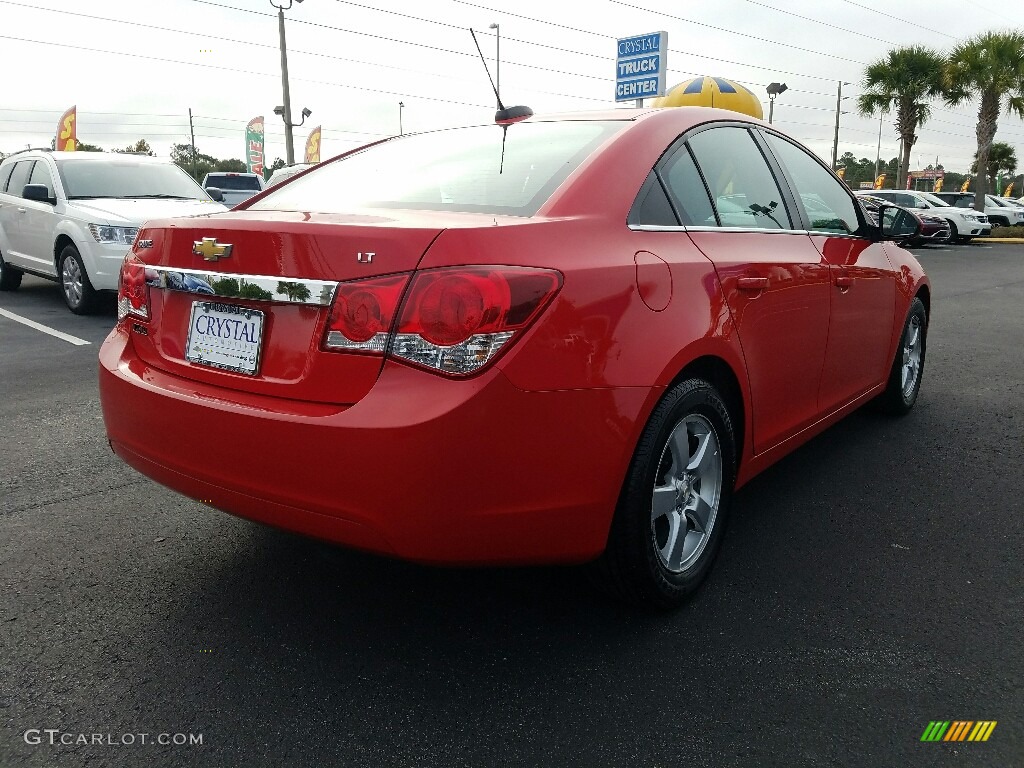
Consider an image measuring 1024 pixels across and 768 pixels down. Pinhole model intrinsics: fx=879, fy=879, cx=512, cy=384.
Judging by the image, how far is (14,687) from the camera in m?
2.25

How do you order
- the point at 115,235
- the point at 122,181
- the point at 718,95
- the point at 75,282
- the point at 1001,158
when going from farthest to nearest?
the point at 1001,158, the point at 718,95, the point at 122,181, the point at 75,282, the point at 115,235

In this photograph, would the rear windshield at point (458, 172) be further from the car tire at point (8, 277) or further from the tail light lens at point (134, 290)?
the car tire at point (8, 277)

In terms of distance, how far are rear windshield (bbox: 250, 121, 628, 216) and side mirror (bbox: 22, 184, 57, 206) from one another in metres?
7.03

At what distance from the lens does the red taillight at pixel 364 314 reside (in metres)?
2.10

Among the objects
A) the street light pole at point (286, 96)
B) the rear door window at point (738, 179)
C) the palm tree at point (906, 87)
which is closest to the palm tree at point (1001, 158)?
the palm tree at point (906, 87)

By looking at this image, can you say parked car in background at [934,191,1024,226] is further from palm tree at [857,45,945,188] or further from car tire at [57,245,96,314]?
car tire at [57,245,96,314]

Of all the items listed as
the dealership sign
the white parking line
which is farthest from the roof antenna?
the dealership sign

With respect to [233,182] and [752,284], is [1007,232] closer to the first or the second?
[233,182]

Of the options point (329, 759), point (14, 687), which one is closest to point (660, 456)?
point (329, 759)

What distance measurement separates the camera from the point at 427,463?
2045 mm

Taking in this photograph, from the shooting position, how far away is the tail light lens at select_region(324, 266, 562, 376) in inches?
80.8

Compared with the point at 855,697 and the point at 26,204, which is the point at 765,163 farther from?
the point at 26,204

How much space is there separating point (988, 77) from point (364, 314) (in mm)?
36574

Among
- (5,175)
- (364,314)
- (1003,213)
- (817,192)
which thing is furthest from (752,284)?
(1003,213)
